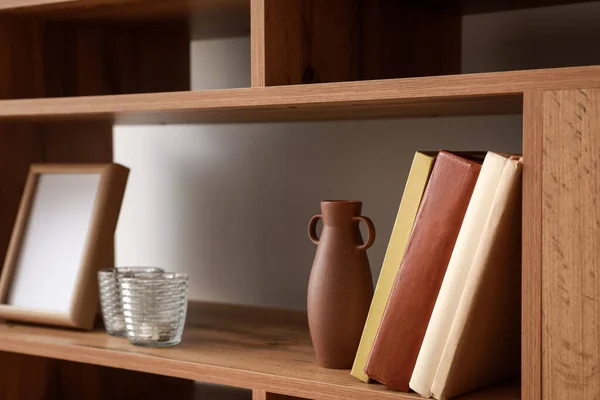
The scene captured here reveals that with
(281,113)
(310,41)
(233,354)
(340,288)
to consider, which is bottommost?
(233,354)

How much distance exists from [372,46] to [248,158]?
0.50 metres

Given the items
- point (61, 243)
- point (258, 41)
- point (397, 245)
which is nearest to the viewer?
point (397, 245)

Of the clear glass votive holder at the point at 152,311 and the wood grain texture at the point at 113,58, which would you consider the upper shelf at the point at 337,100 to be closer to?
the wood grain texture at the point at 113,58

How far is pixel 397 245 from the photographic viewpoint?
110 cm

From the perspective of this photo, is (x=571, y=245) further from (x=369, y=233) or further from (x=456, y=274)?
(x=369, y=233)

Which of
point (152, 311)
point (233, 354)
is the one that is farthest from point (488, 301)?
point (152, 311)

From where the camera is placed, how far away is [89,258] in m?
1.51

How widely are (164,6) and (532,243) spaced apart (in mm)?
804

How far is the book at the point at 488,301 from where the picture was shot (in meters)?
1.00

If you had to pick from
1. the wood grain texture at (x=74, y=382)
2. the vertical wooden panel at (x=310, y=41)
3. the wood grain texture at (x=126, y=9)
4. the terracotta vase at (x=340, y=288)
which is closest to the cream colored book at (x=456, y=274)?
the terracotta vase at (x=340, y=288)

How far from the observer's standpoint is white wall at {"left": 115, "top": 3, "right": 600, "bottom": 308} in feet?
4.97

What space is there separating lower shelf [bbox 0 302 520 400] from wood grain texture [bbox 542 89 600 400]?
0.12m

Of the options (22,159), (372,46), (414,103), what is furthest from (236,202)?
(414,103)

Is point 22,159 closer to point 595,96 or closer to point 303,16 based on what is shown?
point 303,16
